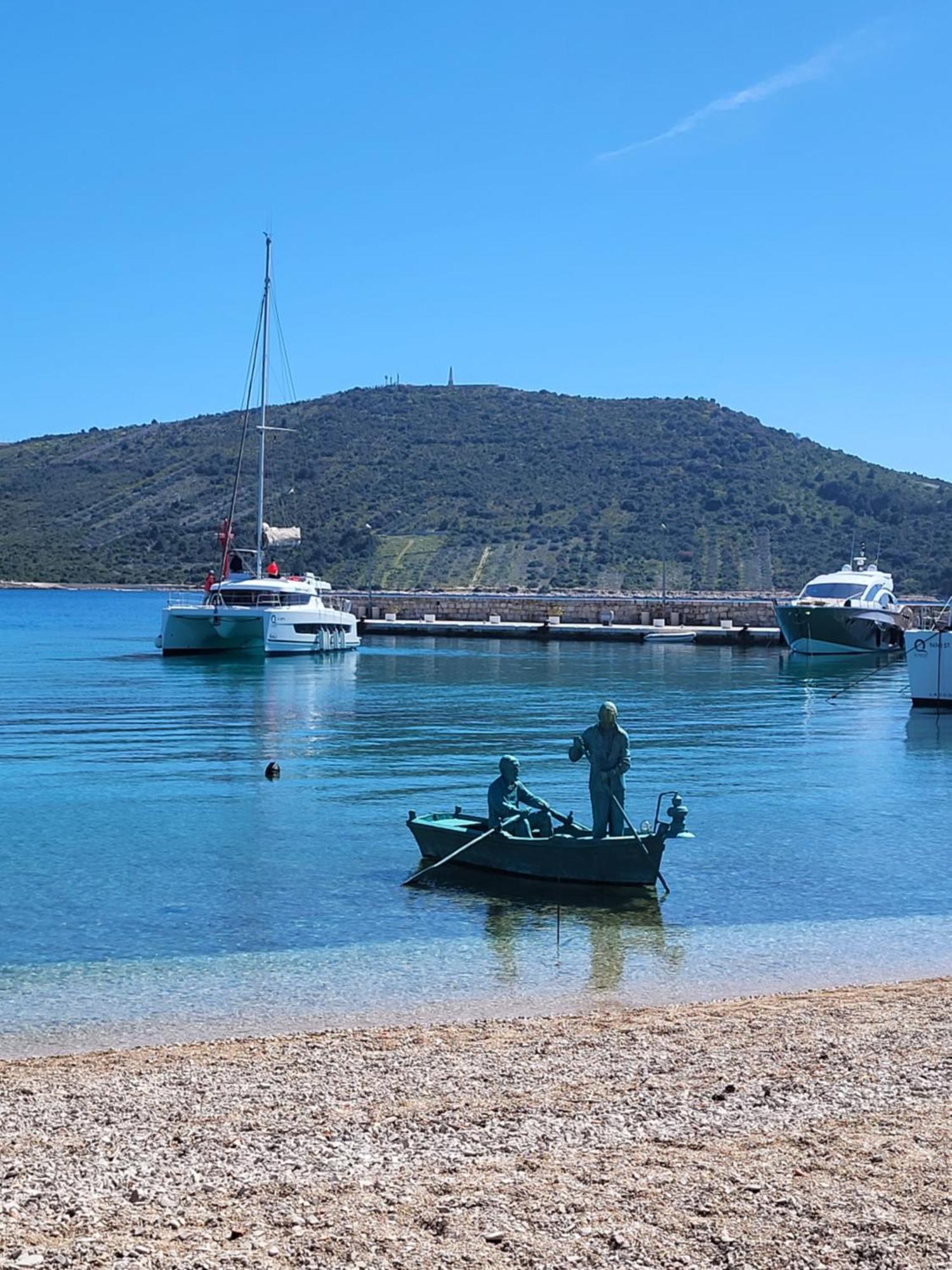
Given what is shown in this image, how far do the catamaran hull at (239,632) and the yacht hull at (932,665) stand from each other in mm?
24759

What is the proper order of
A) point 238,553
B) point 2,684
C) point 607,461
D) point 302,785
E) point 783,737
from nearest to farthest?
1. point 302,785
2. point 783,737
3. point 2,684
4. point 238,553
5. point 607,461

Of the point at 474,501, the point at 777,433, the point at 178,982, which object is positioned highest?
the point at 777,433

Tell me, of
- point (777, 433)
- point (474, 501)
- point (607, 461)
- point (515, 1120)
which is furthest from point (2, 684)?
point (777, 433)

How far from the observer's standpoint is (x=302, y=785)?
73.4 ft

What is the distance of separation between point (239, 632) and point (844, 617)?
24.7m

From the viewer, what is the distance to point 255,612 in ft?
174

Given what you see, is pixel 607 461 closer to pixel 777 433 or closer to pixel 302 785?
pixel 777 433

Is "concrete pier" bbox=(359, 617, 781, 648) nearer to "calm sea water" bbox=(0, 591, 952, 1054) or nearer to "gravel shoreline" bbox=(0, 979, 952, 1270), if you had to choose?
"calm sea water" bbox=(0, 591, 952, 1054)

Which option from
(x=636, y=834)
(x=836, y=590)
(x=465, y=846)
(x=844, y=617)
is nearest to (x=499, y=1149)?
(x=636, y=834)

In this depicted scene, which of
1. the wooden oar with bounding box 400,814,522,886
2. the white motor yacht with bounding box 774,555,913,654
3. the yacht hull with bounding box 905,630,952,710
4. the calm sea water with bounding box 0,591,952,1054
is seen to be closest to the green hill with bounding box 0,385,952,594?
the white motor yacht with bounding box 774,555,913,654

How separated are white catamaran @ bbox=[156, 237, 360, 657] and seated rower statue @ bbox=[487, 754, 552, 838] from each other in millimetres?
38157

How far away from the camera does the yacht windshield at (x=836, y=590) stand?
6078cm

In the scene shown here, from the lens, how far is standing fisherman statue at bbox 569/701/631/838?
14156mm

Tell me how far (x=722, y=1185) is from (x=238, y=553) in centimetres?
5147
